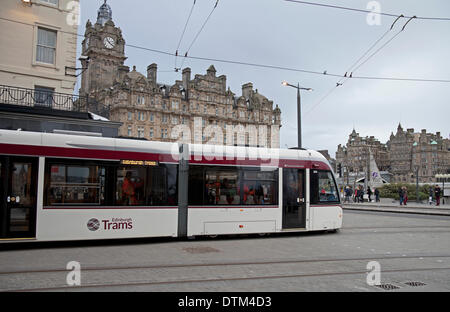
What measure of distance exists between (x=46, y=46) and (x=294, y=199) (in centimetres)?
1500

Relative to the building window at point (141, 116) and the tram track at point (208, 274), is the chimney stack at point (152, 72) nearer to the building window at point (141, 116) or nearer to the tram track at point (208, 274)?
the building window at point (141, 116)

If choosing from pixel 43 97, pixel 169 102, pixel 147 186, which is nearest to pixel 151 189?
pixel 147 186

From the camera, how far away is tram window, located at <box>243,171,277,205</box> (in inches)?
510

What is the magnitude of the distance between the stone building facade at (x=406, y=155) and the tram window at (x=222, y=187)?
138242mm

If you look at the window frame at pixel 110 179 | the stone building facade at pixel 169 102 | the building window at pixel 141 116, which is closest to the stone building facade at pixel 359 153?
the stone building facade at pixel 169 102

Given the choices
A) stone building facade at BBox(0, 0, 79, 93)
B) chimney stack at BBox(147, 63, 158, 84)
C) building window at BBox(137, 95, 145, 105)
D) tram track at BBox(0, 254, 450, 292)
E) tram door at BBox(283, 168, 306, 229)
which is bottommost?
tram track at BBox(0, 254, 450, 292)

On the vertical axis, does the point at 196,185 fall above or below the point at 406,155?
below

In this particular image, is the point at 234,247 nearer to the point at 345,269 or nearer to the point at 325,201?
the point at 345,269

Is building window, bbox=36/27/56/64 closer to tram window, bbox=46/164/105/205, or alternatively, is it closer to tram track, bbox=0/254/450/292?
tram window, bbox=46/164/105/205

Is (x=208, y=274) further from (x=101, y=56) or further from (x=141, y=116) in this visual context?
(x=101, y=56)

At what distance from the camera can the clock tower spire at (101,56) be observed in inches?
3162

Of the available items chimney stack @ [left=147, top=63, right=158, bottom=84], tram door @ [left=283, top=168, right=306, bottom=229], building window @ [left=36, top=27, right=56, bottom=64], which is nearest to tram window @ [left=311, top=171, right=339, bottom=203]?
tram door @ [left=283, top=168, right=306, bottom=229]

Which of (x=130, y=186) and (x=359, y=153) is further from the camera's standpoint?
(x=359, y=153)

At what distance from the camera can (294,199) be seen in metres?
13.7
